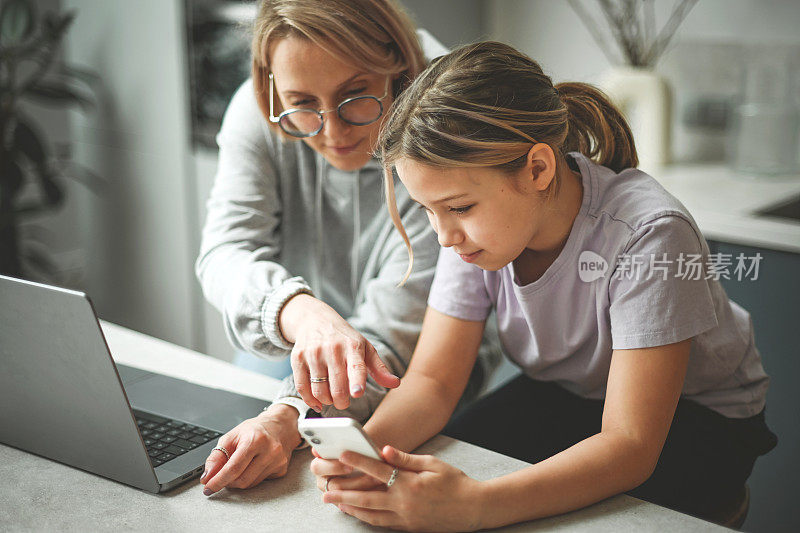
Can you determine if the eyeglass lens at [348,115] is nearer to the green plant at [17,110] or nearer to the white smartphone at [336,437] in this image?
the white smartphone at [336,437]

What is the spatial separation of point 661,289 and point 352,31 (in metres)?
0.57

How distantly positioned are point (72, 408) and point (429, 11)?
1723mm

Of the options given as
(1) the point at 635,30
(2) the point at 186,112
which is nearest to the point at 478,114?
(1) the point at 635,30

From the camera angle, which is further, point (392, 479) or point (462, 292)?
point (462, 292)

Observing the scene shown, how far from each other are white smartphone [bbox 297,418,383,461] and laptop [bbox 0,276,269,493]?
0.65 ft

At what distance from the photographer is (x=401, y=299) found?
1.26m

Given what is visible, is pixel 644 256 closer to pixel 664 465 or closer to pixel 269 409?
pixel 664 465

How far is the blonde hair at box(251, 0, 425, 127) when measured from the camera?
1163mm

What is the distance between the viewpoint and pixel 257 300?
3.86 ft

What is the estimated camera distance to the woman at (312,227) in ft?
3.21

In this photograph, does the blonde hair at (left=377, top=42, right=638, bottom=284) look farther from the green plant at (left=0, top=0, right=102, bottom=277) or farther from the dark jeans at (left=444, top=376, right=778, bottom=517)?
the green plant at (left=0, top=0, right=102, bottom=277)

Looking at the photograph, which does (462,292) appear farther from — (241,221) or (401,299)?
(241,221)

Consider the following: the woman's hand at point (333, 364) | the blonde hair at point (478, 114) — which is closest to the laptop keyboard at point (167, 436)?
the woman's hand at point (333, 364)

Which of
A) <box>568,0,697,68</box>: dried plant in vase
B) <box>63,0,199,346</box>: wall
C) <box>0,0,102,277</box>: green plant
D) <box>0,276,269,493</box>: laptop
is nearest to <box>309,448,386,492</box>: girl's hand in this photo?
<box>0,276,269,493</box>: laptop
